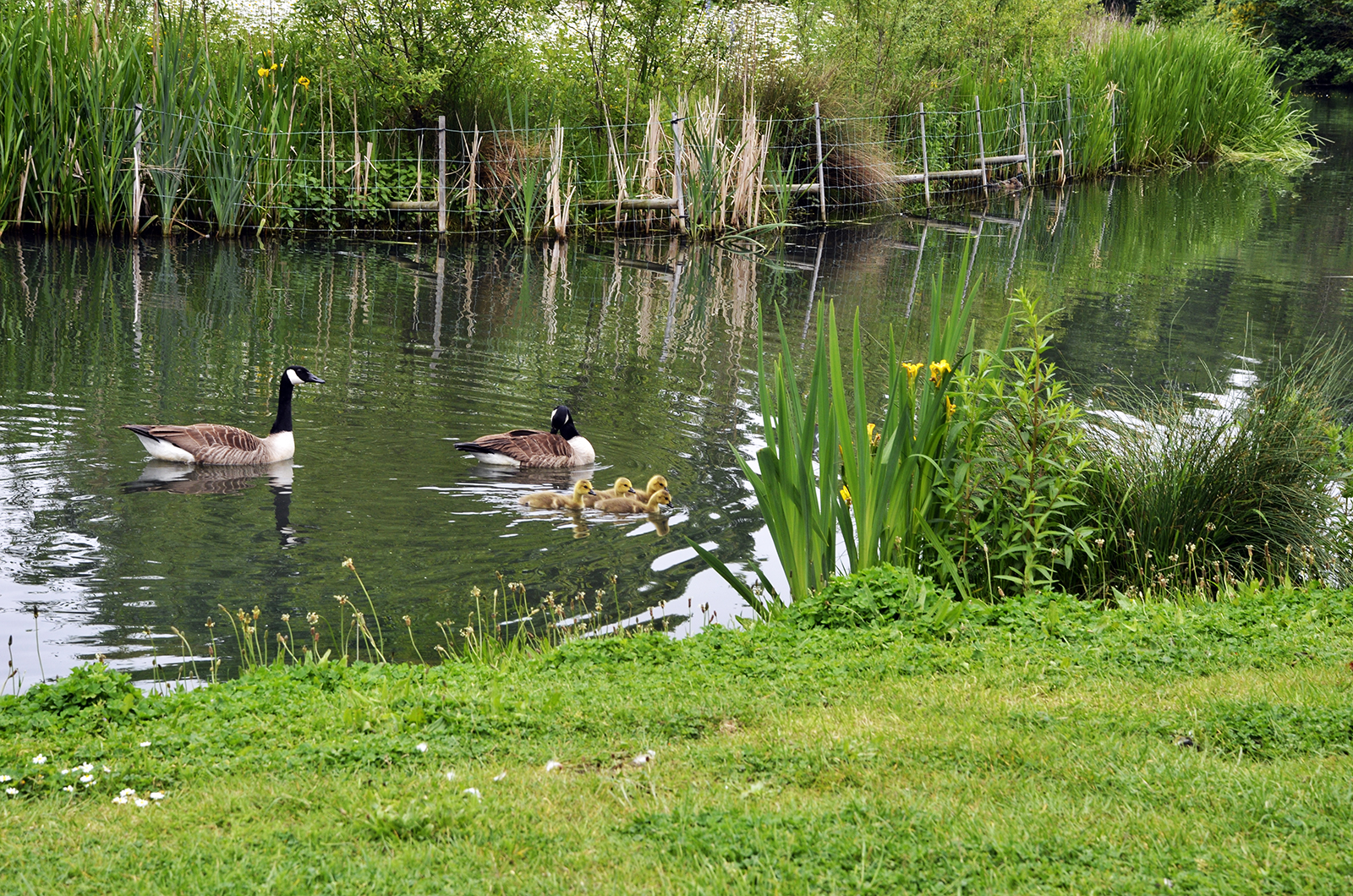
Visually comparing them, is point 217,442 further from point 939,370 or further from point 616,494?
point 939,370

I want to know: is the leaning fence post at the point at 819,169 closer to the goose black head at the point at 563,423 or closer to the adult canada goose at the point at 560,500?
the goose black head at the point at 563,423

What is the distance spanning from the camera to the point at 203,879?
4055 millimetres

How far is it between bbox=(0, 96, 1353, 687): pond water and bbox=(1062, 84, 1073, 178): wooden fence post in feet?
24.1

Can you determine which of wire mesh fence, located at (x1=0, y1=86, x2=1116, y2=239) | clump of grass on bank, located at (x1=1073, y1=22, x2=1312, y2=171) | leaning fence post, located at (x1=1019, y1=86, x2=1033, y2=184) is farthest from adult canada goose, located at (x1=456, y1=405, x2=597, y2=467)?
clump of grass on bank, located at (x1=1073, y1=22, x2=1312, y2=171)

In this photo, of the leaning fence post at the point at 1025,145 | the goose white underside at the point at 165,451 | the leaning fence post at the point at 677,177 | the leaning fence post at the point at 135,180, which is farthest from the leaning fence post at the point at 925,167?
the goose white underside at the point at 165,451

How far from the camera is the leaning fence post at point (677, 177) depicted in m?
23.6

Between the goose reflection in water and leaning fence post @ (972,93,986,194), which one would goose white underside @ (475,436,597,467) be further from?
leaning fence post @ (972,93,986,194)

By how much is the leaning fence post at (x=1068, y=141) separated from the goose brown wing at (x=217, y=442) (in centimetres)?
2834

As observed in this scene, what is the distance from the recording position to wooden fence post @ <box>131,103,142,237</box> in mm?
20281

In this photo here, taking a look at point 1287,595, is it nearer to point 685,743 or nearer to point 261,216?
point 685,743

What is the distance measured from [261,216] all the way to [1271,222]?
21215 millimetres

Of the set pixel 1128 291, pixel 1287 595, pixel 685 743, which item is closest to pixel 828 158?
pixel 1128 291

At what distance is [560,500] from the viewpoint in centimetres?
1012

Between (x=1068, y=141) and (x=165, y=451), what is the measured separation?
2988 cm
